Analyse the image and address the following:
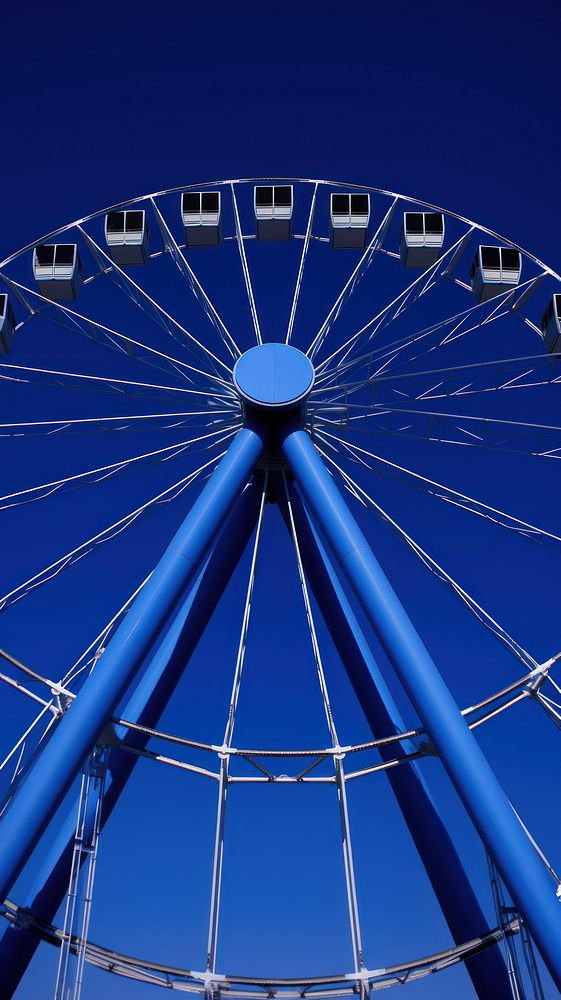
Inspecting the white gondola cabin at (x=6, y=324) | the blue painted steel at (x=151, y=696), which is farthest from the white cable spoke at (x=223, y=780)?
the white gondola cabin at (x=6, y=324)

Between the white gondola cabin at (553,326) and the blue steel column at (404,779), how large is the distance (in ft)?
18.9

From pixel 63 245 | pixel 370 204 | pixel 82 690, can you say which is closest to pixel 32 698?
pixel 82 690

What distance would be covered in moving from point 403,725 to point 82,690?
248 inches

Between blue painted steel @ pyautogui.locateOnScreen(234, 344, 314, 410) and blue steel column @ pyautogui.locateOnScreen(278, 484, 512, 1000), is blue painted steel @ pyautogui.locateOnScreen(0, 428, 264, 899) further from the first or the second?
blue steel column @ pyautogui.locateOnScreen(278, 484, 512, 1000)

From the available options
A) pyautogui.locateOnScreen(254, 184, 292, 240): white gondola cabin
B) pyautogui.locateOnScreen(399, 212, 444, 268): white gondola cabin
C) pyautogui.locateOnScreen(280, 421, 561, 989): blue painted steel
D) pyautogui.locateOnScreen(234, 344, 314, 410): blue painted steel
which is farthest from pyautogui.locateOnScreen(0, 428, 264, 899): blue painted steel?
pyautogui.locateOnScreen(399, 212, 444, 268): white gondola cabin

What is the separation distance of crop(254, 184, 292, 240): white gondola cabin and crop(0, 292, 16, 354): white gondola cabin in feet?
18.3

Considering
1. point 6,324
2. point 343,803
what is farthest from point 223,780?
point 6,324

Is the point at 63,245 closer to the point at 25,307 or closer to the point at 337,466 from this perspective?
the point at 25,307

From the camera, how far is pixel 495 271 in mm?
20625

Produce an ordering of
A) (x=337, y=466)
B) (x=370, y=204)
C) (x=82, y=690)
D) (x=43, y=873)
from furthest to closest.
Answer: (x=370, y=204) → (x=337, y=466) → (x=43, y=873) → (x=82, y=690)

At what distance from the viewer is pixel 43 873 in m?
16.2

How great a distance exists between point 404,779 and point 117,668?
590 cm

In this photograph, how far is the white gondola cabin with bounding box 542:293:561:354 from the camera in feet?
64.3

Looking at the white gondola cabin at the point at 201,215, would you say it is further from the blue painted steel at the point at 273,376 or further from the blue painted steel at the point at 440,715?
the blue painted steel at the point at 440,715
